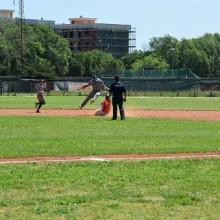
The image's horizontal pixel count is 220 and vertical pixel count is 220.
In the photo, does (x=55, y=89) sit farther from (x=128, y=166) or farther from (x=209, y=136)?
(x=128, y=166)

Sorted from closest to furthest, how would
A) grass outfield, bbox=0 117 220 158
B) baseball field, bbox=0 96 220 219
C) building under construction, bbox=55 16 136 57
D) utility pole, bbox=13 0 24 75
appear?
baseball field, bbox=0 96 220 219, grass outfield, bbox=0 117 220 158, utility pole, bbox=13 0 24 75, building under construction, bbox=55 16 136 57

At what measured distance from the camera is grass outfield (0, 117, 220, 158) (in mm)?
15491

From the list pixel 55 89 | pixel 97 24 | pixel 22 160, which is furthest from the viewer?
pixel 97 24

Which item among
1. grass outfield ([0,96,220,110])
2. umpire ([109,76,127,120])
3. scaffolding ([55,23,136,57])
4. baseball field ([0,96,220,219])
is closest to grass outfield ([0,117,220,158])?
baseball field ([0,96,220,219])

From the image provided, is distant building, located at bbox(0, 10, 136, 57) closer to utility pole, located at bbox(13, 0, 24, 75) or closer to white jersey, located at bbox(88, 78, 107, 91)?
utility pole, located at bbox(13, 0, 24, 75)

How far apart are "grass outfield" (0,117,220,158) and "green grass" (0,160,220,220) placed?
288cm

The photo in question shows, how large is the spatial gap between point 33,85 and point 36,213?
7459cm

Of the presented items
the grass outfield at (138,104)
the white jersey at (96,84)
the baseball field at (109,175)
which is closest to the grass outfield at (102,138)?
the baseball field at (109,175)

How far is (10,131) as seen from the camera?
21.0 metres

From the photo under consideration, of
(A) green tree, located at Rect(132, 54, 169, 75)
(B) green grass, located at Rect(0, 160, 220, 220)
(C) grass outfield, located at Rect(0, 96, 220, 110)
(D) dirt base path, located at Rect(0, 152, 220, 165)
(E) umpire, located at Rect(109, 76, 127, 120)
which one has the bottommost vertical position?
(C) grass outfield, located at Rect(0, 96, 220, 110)

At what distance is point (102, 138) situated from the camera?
18750mm

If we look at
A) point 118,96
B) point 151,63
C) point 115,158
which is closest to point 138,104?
point 118,96

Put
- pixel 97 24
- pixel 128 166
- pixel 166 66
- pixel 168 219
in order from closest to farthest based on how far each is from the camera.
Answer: pixel 168 219
pixel 128 166
pixel 166 66
pixel 97 24

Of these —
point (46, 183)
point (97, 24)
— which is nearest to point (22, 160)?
point (46, 183)
